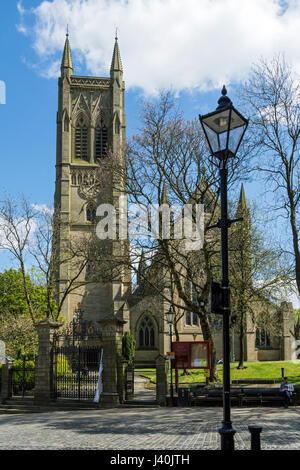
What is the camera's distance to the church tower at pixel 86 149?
50844mm

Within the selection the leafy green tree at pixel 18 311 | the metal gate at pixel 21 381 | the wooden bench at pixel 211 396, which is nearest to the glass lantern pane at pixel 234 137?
the wooden bench at pixel 211 396

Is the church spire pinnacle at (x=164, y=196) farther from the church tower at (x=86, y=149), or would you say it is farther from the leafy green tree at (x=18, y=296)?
the church tower at (x=86, y=149)

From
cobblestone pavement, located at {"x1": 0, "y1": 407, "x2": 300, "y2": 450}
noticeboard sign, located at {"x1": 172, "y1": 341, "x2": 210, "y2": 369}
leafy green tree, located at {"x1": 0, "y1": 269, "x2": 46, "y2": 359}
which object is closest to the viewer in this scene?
cobblestone pavement, located at {"x1": 0, "y1": 407, "x2": 300, "y2": 450}

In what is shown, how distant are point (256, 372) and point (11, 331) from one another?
17107 millimetres

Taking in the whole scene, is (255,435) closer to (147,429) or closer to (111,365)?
(147,429)

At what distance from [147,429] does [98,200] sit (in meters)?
41.8

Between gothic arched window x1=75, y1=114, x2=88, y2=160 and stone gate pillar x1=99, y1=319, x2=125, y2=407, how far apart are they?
38.3 m

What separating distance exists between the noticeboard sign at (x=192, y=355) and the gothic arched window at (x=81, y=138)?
1532 inches

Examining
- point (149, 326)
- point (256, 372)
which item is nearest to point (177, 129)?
point (256, 372)

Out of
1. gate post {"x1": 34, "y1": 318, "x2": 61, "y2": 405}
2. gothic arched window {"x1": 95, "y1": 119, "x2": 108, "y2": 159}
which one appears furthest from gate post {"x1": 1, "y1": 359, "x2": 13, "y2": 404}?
gothic arched window {"x1": 95, "y1": 119, "x2": 108, "y2": 159}

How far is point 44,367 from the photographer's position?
21016mm

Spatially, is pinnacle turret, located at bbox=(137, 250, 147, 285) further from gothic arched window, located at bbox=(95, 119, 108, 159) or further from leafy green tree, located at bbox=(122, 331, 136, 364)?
gothic arched window, located at bbox=(95, 119, 108, 159)

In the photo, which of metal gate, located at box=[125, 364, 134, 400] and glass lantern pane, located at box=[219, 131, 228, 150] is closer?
glass lantern pane, located at box=[219, 131, 228, 150]

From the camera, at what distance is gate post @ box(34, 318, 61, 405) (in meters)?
Answer: 20.7
